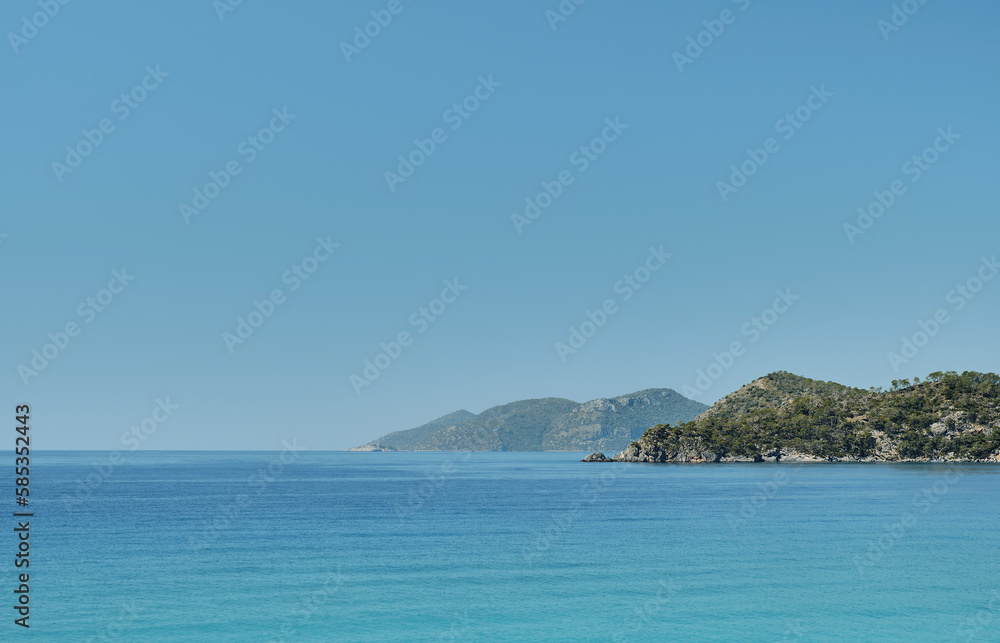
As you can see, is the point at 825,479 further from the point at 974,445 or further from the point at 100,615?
the point at 100,615

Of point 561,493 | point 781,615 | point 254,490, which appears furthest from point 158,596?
point 254,490

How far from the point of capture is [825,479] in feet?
463

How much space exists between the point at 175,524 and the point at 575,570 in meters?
45.0

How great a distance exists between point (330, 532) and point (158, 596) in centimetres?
2587

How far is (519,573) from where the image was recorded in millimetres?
45594

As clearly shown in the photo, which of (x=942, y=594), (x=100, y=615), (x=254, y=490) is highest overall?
(x=254, y=490)

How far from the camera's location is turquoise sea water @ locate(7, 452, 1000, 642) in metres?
34.4

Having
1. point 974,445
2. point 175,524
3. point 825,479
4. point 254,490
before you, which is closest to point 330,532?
point 175,524

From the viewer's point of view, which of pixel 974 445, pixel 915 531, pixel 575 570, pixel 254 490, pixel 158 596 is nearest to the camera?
pixel 158 596

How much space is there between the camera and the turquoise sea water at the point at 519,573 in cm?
3438

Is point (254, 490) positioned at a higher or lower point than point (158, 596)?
higher

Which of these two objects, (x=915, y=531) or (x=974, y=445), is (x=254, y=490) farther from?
(x=974, y=445)

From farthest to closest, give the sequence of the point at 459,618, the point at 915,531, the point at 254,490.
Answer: the point at 254,490
the point at 915,531
the point at 459,618

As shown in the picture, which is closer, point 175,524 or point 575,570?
point 575,570
